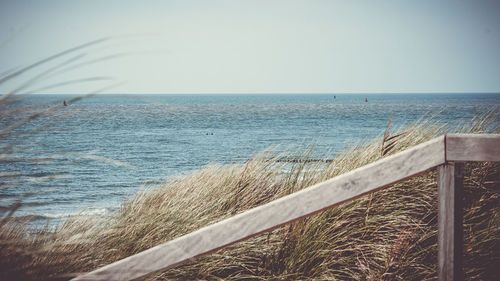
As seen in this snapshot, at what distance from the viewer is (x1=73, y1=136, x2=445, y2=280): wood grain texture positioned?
179cm

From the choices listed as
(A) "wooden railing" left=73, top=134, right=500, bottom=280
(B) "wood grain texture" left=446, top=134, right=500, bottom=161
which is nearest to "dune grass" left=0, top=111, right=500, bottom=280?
(A) "wooden railing" left=73, top=134, right=500, bottom=280

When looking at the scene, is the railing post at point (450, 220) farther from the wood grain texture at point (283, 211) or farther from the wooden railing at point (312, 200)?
the wood grain texture at point (283, 211)

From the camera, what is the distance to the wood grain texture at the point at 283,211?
179 centimetres

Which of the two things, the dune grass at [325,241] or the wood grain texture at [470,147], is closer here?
the wood grain texture at [470,147]

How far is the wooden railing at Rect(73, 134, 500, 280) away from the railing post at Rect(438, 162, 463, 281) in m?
0.02

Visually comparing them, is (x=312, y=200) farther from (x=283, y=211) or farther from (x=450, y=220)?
(x=450, y=220)

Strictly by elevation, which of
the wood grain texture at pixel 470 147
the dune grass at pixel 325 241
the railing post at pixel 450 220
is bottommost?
the dune grass at pixel 325 241

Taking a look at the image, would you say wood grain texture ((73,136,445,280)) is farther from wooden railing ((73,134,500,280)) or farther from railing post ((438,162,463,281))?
railing post ((438,162,463,281))

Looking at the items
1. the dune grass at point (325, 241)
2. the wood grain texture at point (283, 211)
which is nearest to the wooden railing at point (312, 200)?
the wood grain texture at point (283, 211)

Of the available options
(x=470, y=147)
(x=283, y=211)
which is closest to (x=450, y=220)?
(x=470, y=147)

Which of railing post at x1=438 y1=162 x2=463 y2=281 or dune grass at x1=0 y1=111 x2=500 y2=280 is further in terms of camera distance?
dune grass at x1=0 y1=111 x2=500 y2=280

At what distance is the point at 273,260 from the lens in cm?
321

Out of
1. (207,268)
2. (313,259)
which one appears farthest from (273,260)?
(207,268)

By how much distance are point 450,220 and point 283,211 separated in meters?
0.81
